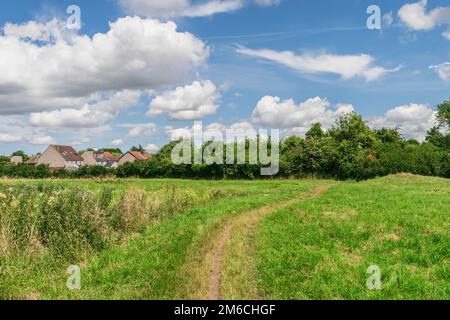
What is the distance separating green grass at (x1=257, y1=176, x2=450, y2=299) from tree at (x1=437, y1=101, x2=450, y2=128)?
216 feet

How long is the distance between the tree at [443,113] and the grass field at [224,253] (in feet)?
216

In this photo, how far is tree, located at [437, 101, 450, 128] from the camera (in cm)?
7288

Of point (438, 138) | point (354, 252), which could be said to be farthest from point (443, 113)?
point (354, 252)

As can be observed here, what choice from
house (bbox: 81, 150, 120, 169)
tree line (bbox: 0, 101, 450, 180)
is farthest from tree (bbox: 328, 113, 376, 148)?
house (bbox: 81, 150, 120, 169)

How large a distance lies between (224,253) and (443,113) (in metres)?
76.0

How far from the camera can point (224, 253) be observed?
9.98 metres

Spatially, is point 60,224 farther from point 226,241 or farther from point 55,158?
point 55,158

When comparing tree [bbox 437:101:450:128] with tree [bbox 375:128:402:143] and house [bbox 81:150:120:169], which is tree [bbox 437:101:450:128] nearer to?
tree [bbox 375:128:402:143]

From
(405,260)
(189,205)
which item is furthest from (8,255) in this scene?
(189,205)

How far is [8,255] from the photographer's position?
917cm

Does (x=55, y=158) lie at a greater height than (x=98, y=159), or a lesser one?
greater

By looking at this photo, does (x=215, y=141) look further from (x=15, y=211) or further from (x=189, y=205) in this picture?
(x=15, y=211)
